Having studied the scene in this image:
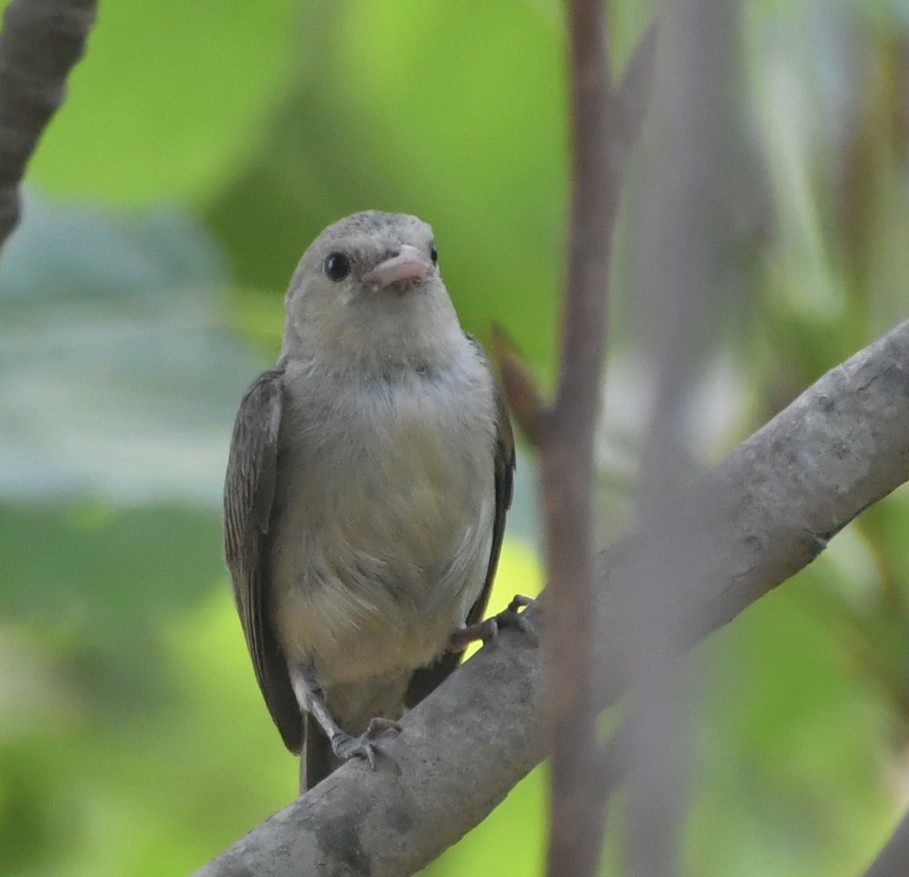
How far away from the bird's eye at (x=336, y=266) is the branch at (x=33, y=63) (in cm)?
138

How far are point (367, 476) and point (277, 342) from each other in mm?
667

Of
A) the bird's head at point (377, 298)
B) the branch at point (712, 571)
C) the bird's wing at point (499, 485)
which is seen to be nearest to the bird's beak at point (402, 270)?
the bird's head at point (377, 298)

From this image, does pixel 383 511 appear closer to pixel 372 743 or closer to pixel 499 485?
pixel 499 485

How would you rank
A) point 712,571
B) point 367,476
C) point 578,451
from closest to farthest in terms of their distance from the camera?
point 578,451 → point 712,571 → point 367,476

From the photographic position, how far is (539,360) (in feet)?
15.6

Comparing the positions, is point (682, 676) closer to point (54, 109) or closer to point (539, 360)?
point (54, 109)

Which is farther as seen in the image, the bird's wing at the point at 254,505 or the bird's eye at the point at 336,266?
the bird's eye at the point at 336,266

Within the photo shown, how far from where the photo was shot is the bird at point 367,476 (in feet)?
12.8

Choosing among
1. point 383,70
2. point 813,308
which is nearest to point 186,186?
point 383,70

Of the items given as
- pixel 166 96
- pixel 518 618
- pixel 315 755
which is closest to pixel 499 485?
pixel 315 755

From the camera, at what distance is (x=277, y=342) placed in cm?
437

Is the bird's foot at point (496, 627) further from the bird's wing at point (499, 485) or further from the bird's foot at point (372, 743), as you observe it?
the bird's foot at point (372, 743)

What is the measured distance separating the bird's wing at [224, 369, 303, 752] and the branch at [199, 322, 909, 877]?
151 centimetres

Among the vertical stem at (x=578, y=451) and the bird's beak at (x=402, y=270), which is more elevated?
the vertical stem at (x=578, y=451)
